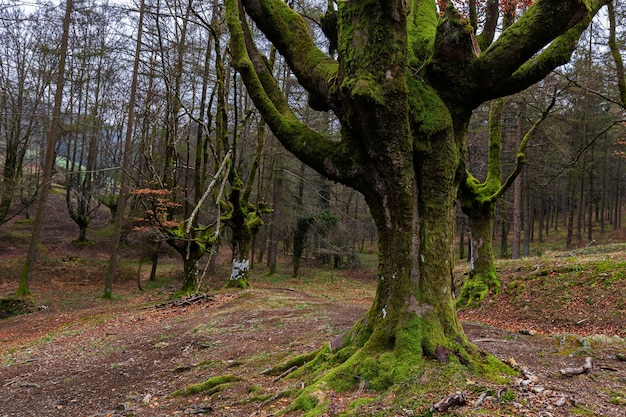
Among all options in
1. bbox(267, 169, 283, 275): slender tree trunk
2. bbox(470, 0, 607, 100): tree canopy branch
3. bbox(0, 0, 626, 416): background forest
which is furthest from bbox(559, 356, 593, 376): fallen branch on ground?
bbox(267, 169, 283, 275): slender tree trunk

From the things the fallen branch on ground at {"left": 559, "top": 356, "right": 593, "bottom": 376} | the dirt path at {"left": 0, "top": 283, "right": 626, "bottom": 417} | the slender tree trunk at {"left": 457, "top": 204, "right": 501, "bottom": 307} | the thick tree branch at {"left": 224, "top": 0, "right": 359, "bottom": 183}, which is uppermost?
the thick tree branch at {"left": 224, "top": 0, "right": 359, "bottom": 183}

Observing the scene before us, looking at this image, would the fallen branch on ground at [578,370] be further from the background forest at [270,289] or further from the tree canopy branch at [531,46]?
the tree canopy branch at [531,46]

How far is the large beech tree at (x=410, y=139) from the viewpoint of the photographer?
3699mm

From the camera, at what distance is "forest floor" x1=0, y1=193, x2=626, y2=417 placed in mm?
3375

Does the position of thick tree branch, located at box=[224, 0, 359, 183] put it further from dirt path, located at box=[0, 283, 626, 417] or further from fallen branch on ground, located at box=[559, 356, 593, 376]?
fallen branch on ground, located at box=[559, 356, 593, 376]

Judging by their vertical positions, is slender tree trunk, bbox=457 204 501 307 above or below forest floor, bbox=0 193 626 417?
above

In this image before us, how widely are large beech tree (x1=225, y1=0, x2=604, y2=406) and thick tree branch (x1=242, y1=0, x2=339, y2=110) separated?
0.20 metres

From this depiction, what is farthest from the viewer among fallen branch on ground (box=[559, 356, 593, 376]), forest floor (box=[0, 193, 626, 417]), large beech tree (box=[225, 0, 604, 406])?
fallen branch on ground (box=[559, 356, 593, 376])

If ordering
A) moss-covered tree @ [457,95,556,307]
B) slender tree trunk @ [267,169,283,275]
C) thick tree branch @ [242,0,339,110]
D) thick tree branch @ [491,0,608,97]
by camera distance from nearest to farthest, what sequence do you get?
thick tree branch @ [491,0,608,97] → thick tree branch @ [242,0,339,110] → moss-covered tree @ [457,95,556,307] → slender tree trunk @ [267,169,283,275]

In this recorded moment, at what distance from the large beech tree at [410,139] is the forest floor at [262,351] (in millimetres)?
477

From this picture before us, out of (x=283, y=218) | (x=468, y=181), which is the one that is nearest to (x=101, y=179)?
(x=283, y=218)

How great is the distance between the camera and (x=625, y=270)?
31.4 feet

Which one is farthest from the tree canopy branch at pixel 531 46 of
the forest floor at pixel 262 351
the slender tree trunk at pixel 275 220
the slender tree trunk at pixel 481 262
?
the slender tree trunk at pixel 275 220

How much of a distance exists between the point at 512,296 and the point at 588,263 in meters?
2.41
